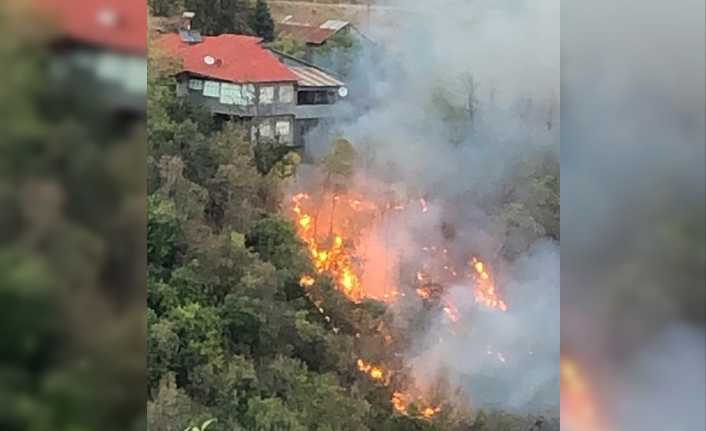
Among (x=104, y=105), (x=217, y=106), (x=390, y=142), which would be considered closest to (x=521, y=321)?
(x=390, y=142)

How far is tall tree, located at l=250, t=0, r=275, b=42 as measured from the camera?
1.33 metres

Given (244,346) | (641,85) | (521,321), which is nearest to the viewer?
(641,85)

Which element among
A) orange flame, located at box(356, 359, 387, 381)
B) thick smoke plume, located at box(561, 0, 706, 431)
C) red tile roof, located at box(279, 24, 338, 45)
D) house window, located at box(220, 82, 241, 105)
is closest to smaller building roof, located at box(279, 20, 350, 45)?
red tile roof, located at box(279, 24, 338, 45)

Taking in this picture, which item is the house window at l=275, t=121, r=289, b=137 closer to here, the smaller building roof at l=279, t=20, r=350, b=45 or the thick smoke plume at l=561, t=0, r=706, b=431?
the smaller building roof at l=279, t=20, r=350, b=45

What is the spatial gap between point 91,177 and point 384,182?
409 millimetres

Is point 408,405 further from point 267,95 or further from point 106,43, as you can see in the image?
point 106,43

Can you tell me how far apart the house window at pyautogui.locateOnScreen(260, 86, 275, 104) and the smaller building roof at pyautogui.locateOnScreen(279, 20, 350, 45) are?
8cm

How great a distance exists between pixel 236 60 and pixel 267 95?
71 millimetres

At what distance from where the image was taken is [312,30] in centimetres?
131

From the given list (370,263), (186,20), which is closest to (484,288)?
(370,263)

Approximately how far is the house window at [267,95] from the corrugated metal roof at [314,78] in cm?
4

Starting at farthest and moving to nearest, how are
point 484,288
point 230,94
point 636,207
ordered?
1. point 230,94
2. point 484,288
3. point 636,207

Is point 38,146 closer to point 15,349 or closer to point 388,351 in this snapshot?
point 15,349

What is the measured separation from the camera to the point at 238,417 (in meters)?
1.35
